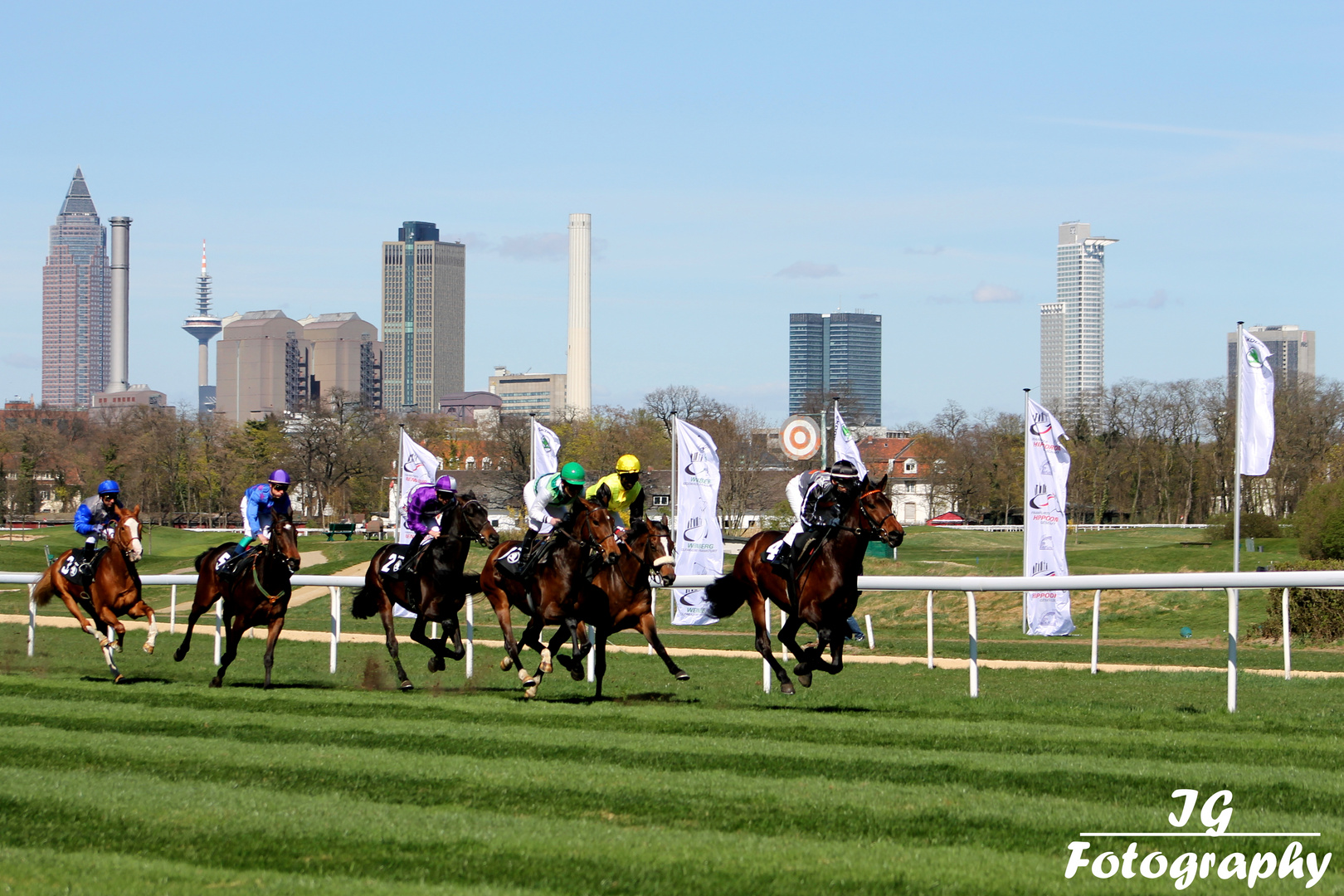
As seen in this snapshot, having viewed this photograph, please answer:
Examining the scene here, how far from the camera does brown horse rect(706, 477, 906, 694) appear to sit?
435 inches

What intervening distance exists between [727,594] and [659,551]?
1405mm

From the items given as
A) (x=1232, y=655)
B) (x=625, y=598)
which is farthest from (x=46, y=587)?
(x=1232, y=655)

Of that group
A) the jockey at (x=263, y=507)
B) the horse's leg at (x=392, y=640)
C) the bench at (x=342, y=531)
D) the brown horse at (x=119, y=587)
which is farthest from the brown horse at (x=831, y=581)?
the bench at (x=342, y=531)

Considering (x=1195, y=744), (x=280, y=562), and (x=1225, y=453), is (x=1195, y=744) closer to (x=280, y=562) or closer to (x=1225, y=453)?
(x=280, y=562)

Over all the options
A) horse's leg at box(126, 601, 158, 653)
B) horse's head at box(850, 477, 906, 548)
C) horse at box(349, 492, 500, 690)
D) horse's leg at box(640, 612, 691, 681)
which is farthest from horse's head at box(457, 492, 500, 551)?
horse's leg at box(126, 601, 158, 653)

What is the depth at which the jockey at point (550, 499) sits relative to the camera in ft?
40.5

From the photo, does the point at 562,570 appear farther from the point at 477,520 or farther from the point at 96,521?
the point at 96,521

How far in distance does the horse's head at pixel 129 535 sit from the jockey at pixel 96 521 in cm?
31

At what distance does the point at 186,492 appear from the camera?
101 meters

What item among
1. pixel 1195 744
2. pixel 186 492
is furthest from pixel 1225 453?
pixel 1195 744

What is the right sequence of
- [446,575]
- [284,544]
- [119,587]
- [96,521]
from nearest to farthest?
1. [446,575]
2. [284,544]
3. [119,587]
4. [96,521]

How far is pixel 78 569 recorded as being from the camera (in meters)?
15.4

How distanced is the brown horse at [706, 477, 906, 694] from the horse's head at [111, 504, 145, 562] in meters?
6.59

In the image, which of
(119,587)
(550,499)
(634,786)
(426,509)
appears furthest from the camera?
(119,587)
